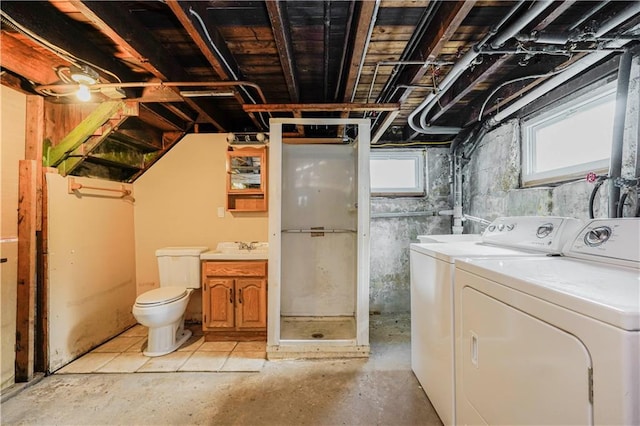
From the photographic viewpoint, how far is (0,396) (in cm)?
176

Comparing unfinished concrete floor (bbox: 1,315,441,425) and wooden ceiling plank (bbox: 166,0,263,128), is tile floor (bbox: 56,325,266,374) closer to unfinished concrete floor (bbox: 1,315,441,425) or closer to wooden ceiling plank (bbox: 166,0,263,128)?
unfinished concrete floor (bbox: 1,315,441,425)

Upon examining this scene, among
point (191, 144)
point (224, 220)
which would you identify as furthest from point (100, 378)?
point (191, 144)

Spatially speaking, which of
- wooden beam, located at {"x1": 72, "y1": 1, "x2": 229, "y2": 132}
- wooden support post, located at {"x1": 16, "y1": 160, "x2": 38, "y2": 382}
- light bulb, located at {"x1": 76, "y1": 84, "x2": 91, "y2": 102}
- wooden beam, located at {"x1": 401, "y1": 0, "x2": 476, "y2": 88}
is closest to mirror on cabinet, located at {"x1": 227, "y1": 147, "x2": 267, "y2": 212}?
wooden beam, located at {"x1": 72, "y1": 1, "x2": 229, "y2": 132}

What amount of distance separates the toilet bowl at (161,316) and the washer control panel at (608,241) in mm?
2627

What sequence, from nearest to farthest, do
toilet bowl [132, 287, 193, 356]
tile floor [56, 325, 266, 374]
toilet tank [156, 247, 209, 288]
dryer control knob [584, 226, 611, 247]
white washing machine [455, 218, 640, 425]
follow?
white washing machine [455, 218, 640, 425] < dryer control knob [584, 226, 611, 247] < tile floor [56, 325, 266, 374] < toilet bowl [132, 287, 193, 356] < toilet tank [156, 247, 209, 288]

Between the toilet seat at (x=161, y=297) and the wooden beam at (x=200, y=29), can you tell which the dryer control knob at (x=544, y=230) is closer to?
the wooden beam at (x=200, y=29)

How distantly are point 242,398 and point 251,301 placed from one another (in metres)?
0.84

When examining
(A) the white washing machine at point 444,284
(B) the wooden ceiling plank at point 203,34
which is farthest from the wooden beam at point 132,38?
(A) the white washing machine at point 444,284

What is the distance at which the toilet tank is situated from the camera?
269 cm

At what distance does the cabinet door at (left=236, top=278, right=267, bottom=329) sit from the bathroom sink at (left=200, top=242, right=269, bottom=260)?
209mm

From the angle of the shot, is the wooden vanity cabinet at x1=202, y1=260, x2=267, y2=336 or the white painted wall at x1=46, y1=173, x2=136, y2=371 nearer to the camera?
the white painted wall at x1=46, y1=173, x2=136, y2=371

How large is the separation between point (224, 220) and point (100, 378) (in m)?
1.59

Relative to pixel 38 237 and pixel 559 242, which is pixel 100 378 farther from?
pixel 559 242

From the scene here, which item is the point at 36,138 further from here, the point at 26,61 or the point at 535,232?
the point at 535,232
